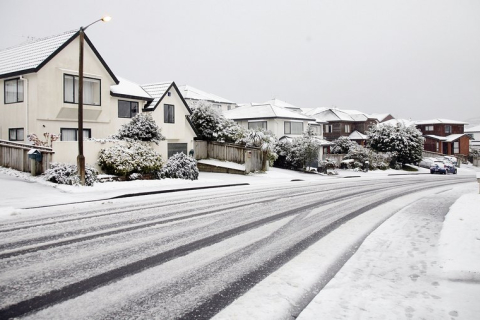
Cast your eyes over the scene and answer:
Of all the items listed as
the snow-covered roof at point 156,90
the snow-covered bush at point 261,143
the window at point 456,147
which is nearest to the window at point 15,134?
the snow-covered roof at point 156,90

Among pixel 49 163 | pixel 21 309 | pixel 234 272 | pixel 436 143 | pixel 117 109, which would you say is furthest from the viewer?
pixel 436 143

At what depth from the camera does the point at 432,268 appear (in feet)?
19.6

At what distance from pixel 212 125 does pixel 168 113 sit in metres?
4.16

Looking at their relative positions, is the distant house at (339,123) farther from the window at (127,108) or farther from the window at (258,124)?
the window at (127,108)

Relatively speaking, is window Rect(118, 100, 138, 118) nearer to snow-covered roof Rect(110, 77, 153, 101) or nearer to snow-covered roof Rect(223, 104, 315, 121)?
snow-covered roof Rect(110, 77, 153, 101)

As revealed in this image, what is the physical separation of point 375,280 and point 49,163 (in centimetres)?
1651

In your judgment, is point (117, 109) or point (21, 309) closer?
point (21, 309)

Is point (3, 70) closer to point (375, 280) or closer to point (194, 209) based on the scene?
point (194, 209)

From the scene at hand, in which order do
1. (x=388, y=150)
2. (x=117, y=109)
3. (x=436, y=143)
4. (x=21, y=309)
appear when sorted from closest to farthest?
(x=21, y=309) → (x=117, y=109) → (x=388, y=150) → (x=436, y=143)

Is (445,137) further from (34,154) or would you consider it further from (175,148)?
(34,154)

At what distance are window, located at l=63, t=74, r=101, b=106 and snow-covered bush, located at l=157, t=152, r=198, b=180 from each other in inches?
305

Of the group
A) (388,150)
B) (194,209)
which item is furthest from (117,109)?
(388,150)

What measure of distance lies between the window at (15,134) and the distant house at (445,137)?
72935 millimetres

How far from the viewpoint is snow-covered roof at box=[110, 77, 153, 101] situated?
27.4 metres
